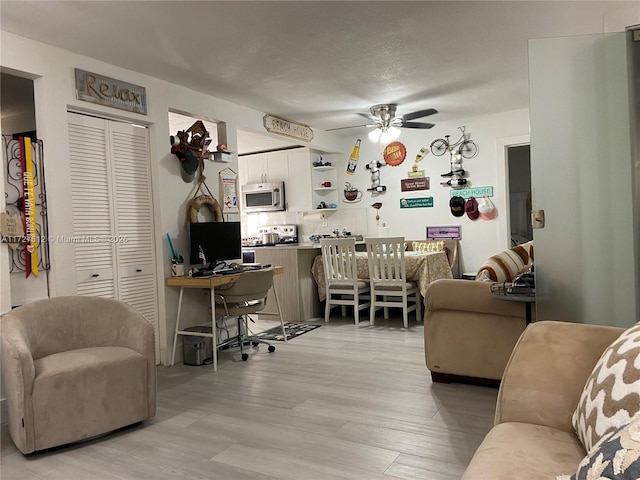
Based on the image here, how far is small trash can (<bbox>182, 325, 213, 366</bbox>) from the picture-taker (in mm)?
4047

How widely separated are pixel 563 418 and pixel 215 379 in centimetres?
268

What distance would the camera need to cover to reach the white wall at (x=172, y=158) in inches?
128

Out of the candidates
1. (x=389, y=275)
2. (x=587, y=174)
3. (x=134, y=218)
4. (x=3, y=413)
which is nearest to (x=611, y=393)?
(x=587, y=174)

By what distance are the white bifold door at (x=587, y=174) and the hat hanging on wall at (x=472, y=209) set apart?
3670 mm

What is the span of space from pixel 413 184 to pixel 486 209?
106cm

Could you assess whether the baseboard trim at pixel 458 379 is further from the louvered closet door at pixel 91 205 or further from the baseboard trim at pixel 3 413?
the baseboard trim at pixel 3 413

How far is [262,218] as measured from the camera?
7.49 m

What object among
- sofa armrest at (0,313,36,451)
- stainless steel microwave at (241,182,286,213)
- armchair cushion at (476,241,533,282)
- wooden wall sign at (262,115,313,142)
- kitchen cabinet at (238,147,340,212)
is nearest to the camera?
sofa armrest at (0,313,36,451)

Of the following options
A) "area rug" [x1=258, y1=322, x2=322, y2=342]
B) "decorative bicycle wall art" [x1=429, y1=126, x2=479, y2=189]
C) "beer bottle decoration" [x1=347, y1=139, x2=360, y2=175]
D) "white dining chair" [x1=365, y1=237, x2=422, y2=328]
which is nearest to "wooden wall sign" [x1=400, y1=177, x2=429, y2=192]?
"decorative bicycle wall art" [x1=429, y1=126, x2=479, y2=189]

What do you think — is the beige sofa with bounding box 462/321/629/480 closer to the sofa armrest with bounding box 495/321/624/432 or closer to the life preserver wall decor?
the sofa armrest with bounding box 495/321/624/432

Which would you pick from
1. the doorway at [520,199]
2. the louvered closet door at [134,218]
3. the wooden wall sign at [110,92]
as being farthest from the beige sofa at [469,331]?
the doorway at [520,199]

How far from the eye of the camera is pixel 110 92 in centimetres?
366

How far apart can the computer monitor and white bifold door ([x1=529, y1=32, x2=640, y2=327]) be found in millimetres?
2752

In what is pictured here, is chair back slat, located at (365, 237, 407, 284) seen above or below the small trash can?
above
